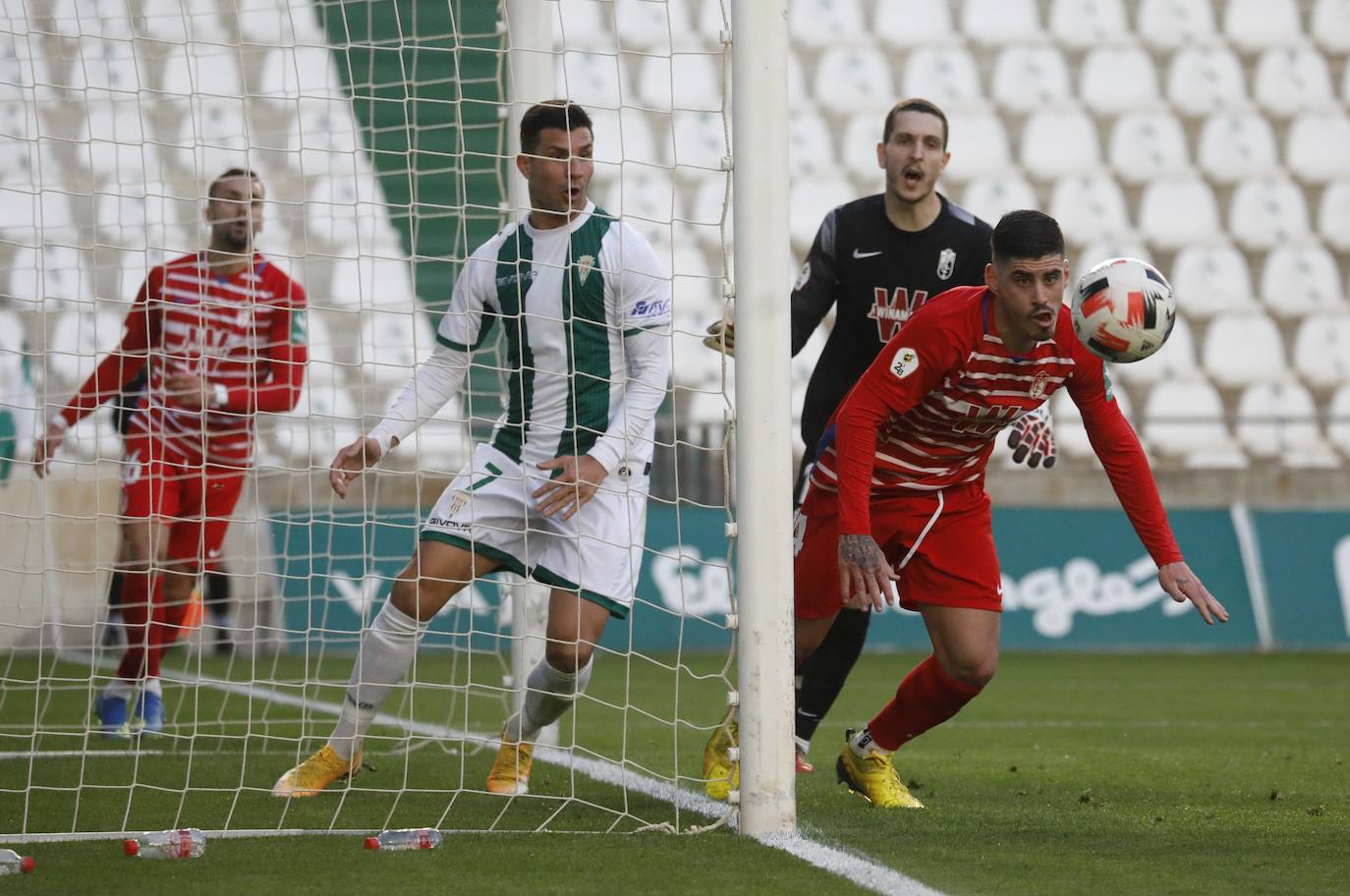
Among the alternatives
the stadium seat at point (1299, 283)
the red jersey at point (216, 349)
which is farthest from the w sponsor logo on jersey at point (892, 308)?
the stadium seat at point (1299, 283)

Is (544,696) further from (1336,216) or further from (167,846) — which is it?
(1336,216)

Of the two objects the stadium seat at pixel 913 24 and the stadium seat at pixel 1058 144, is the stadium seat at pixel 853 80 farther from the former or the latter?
the stadium seat at pixel 1058 144

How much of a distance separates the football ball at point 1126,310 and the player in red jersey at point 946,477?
0.12 meters

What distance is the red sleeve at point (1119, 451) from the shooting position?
4.61 meters

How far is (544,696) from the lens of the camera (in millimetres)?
5105

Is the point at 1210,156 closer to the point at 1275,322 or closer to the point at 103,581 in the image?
the point at 1275,322

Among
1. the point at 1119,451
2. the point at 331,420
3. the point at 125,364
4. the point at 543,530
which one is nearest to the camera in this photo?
the point at 1119,451

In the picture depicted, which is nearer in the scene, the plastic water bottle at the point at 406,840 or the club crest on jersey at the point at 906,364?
the plastic water bottle at the point at 406,840

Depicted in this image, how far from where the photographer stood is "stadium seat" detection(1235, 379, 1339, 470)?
1391cm

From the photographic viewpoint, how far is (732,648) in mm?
4391

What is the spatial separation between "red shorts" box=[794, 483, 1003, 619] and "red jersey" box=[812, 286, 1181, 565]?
0.25 m

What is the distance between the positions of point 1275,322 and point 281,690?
10550 mm

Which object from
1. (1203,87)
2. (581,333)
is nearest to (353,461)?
(581,333)

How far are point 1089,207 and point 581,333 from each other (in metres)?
12.0
